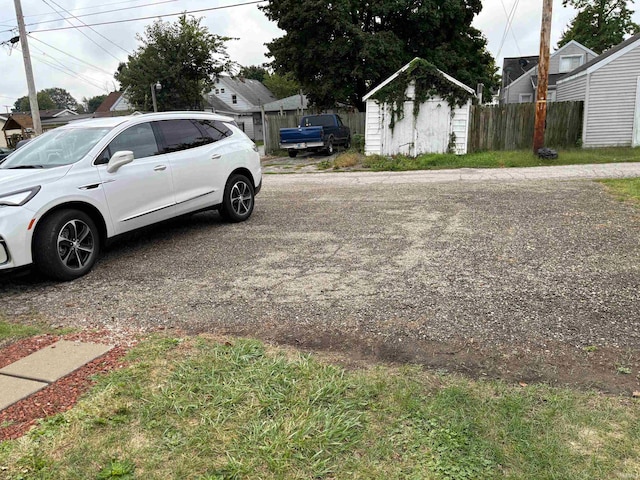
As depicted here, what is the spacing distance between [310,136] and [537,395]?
64.3 feet

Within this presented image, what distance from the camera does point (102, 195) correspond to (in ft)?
17.6

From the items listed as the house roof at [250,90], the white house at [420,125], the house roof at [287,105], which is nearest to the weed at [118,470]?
the white house at [420,125]

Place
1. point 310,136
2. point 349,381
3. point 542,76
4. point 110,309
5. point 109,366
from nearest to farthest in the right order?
point 349,381 < point 109,366 < point 110,309 < point 542,76 < point 310,136

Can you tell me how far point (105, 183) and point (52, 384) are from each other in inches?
117

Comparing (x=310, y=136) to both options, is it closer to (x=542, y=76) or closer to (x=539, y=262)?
(x=542, y=76)

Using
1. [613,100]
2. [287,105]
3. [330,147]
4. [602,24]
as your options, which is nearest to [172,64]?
[287,105]

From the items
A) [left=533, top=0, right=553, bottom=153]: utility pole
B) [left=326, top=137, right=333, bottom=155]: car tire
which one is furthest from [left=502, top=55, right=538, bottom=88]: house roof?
[left=533, top=0, right=553, bottom=153]: utility pole

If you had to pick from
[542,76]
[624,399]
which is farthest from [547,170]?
[624,399]

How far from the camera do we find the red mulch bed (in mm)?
2650

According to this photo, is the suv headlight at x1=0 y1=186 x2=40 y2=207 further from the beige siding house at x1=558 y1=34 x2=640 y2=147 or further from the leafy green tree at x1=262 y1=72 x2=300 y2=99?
the leafy green tree at x1=262 y1=72 x2=300 y2=99

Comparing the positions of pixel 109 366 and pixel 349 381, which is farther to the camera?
pixel 109 366

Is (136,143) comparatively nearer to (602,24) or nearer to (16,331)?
(16,331)

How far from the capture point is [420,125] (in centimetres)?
1834

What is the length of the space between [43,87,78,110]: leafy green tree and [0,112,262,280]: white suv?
148052 mm
